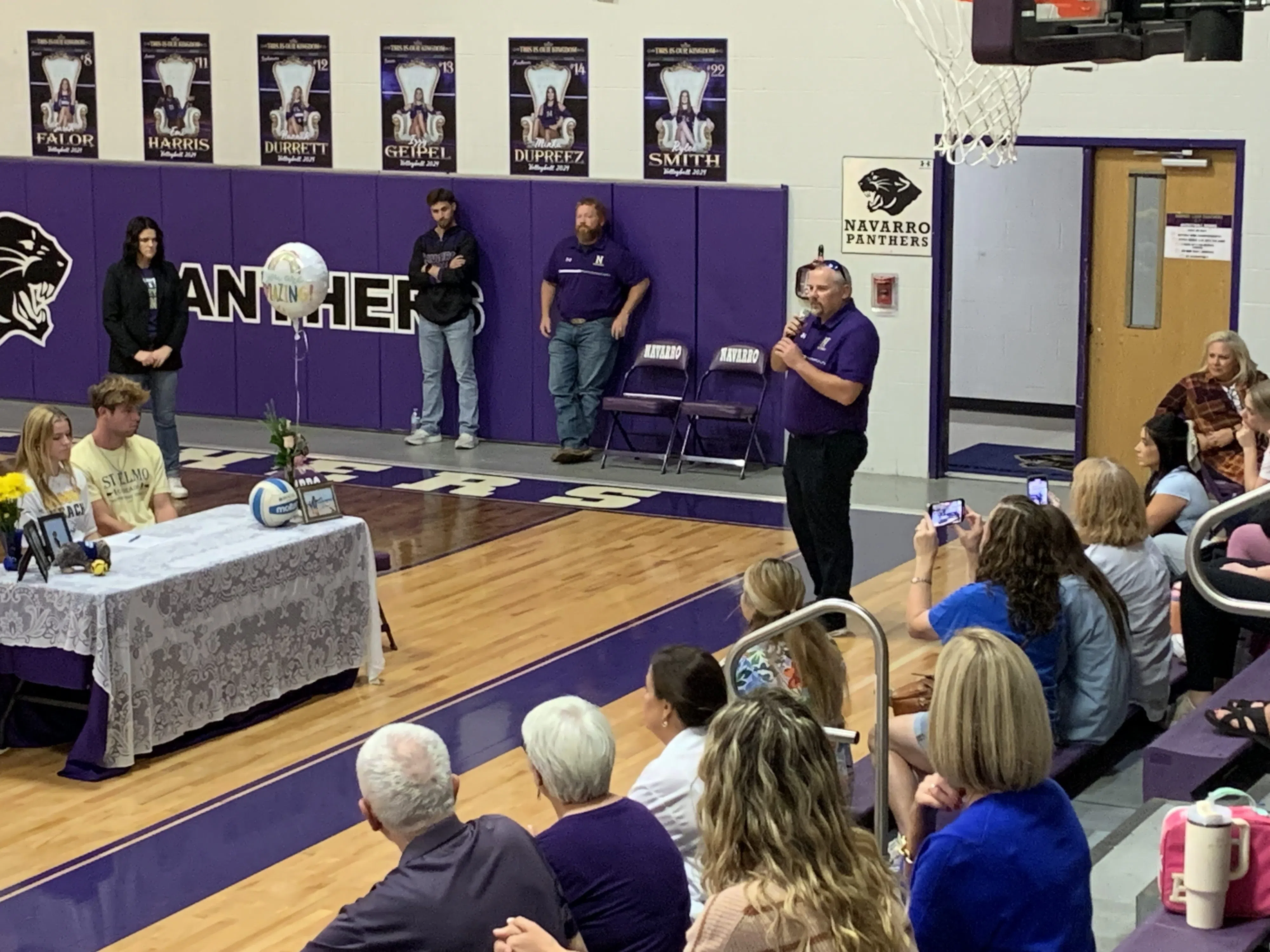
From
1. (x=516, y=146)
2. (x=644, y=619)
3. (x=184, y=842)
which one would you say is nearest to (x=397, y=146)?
(x=516, y=146)

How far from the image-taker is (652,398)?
12461 millimetres

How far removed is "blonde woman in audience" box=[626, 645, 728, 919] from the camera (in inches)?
176

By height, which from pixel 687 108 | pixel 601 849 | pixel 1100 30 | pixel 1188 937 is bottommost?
pixel 1188 937

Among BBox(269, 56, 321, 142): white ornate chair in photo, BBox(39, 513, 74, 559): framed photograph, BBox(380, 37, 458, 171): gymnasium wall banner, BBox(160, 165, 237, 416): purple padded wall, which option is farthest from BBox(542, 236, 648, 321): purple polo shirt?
BBox(39, 513, 74, 559): framed photograph

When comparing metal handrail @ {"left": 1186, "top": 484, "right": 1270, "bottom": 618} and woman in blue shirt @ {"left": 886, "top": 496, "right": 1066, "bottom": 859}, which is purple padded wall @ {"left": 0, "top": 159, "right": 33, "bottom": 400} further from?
metal handrail @ {"left": 1186, "top": 484, "right": 1270, "bottom": 618}

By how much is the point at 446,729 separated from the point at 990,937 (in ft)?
13.2

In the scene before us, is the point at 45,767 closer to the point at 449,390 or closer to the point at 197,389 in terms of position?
the point at 449,390

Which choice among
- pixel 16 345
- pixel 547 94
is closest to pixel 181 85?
pixel 16 345

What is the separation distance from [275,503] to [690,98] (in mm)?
5720

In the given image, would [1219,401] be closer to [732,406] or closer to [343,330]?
[732,406]

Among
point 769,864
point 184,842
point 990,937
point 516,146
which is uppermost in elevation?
point 516,146

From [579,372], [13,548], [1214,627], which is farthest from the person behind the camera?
[579,372]

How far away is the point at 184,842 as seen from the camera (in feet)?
20.4

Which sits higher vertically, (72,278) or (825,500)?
(72,278)
